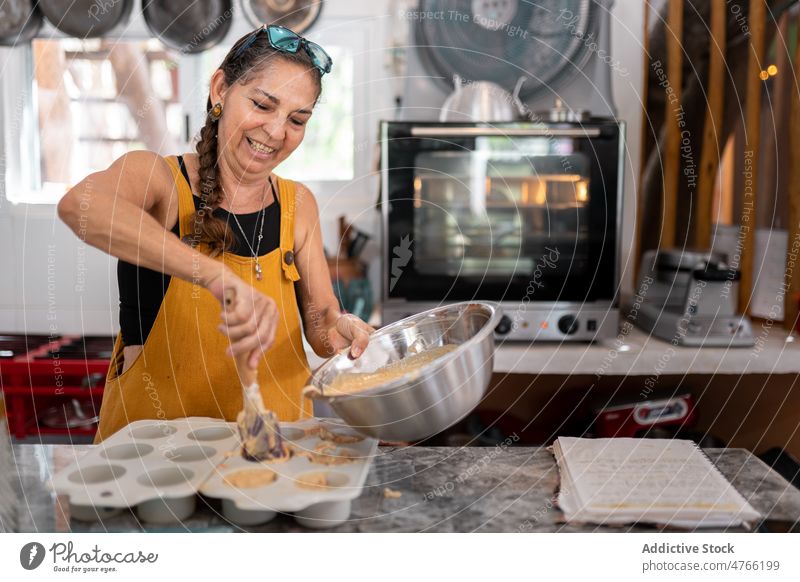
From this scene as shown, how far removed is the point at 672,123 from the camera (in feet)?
3.82

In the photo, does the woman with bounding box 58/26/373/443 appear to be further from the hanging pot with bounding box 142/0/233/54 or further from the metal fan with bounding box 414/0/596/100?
the metal fan with bounding box 414/0/596/100

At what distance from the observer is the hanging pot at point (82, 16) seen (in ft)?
2.36

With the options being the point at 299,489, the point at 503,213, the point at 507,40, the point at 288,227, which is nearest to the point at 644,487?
the point at 299,489

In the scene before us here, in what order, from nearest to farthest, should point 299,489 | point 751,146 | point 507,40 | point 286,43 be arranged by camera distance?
point 299,489, point 286,43, point 507,40, point 751,146

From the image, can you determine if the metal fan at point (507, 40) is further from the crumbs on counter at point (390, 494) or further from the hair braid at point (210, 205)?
the crumbs on counter at point (390, 494)

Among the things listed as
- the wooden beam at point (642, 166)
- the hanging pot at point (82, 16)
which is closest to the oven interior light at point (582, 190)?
the wooden beam at point (642, 166)

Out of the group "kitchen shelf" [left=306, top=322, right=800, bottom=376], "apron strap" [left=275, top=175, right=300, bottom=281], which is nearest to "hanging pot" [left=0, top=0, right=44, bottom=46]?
"apron strap" [left=275, top=175, right=300, bottom=281]

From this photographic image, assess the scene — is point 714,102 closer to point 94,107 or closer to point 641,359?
point 641,359

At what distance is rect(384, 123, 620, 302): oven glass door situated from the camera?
98 cm

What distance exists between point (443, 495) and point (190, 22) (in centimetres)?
53

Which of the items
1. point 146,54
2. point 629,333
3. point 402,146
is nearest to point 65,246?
point 146,54

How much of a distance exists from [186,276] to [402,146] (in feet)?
1.46

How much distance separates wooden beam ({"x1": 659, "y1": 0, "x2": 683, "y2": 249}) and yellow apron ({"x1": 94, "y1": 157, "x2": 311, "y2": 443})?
2.11 feet

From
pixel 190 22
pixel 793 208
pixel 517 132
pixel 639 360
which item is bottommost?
pixel 639 360
